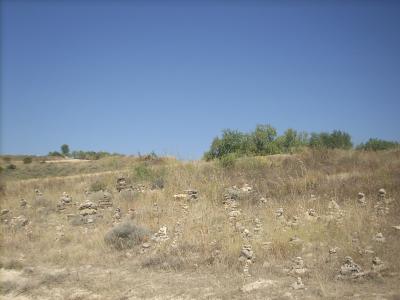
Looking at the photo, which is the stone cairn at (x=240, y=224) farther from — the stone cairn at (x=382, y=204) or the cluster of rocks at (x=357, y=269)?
the stone cairn at (x=382, y=204)

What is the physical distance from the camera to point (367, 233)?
239 inches

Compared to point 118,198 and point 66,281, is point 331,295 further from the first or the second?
point 118,198

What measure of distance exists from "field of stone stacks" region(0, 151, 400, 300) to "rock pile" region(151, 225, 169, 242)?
2 cm

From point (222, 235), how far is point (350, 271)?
2448 mm

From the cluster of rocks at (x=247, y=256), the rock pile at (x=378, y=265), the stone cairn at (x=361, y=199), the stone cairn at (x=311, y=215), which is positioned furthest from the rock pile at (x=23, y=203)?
the rock pile at (x=378, y=265)

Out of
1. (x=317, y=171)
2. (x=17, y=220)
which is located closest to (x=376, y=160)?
(x=317, y=171)

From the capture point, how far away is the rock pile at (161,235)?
7.38 meters

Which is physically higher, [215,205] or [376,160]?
[376,160]

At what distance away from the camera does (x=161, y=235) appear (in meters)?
7.54

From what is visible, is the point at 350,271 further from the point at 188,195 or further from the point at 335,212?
the point at 188,195

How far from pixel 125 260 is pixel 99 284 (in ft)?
3.45

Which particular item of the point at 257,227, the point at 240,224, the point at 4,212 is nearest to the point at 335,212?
the point at 257,227

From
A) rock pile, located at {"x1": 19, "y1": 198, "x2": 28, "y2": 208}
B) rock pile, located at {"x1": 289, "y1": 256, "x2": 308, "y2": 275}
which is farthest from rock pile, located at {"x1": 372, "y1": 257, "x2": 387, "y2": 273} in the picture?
rock pile, located at {"x1": 19, "y1": 198, "x2": 28, "y2": 208}

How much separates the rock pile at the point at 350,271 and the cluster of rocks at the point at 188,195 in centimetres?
502
